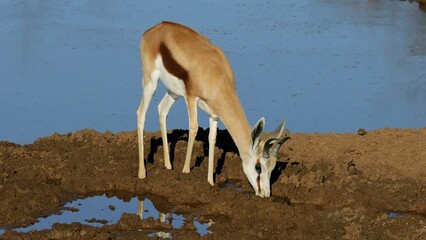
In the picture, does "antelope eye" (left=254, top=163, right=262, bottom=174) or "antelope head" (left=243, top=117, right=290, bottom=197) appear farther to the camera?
"antelope eye" (left=254, top=163, right=262, bottom=174)

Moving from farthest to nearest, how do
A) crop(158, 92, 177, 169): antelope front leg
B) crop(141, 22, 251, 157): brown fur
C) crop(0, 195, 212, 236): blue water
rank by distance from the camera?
crop(158, 92, 177, 169): antelope front leg → crop(141, 22, 251, 157): brown fur → crop(0, 195, 212, 236): blue water

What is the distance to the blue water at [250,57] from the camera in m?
16.8

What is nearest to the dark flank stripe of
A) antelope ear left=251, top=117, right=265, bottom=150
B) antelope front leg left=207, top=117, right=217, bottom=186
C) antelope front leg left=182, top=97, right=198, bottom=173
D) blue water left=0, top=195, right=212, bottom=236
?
antelope front leg left=182, top=97, right=198, bottom=173

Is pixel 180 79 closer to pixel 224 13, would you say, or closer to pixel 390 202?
pixel 390 202

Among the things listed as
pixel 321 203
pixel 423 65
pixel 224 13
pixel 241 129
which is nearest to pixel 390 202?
pixel 321 203

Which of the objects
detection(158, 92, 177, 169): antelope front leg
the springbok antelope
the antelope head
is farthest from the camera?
detection(158, 92, 177, 169): antelope front leg

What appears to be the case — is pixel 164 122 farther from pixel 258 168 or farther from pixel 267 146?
pixel 267 146

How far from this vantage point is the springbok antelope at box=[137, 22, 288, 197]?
11734mm

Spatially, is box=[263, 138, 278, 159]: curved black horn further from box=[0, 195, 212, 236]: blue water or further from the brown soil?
box=[0, 195, 212, 236]: blue water

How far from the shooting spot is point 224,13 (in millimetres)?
24750

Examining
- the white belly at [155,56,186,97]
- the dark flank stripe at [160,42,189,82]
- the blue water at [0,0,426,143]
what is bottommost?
the blue water at [0,0,426,143]

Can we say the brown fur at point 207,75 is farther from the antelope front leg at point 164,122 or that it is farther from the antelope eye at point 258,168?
the antelope front leg at point 164,122

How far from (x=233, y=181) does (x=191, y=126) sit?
911 millimetres

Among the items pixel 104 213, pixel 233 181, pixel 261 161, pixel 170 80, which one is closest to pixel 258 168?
pixel 261 161
